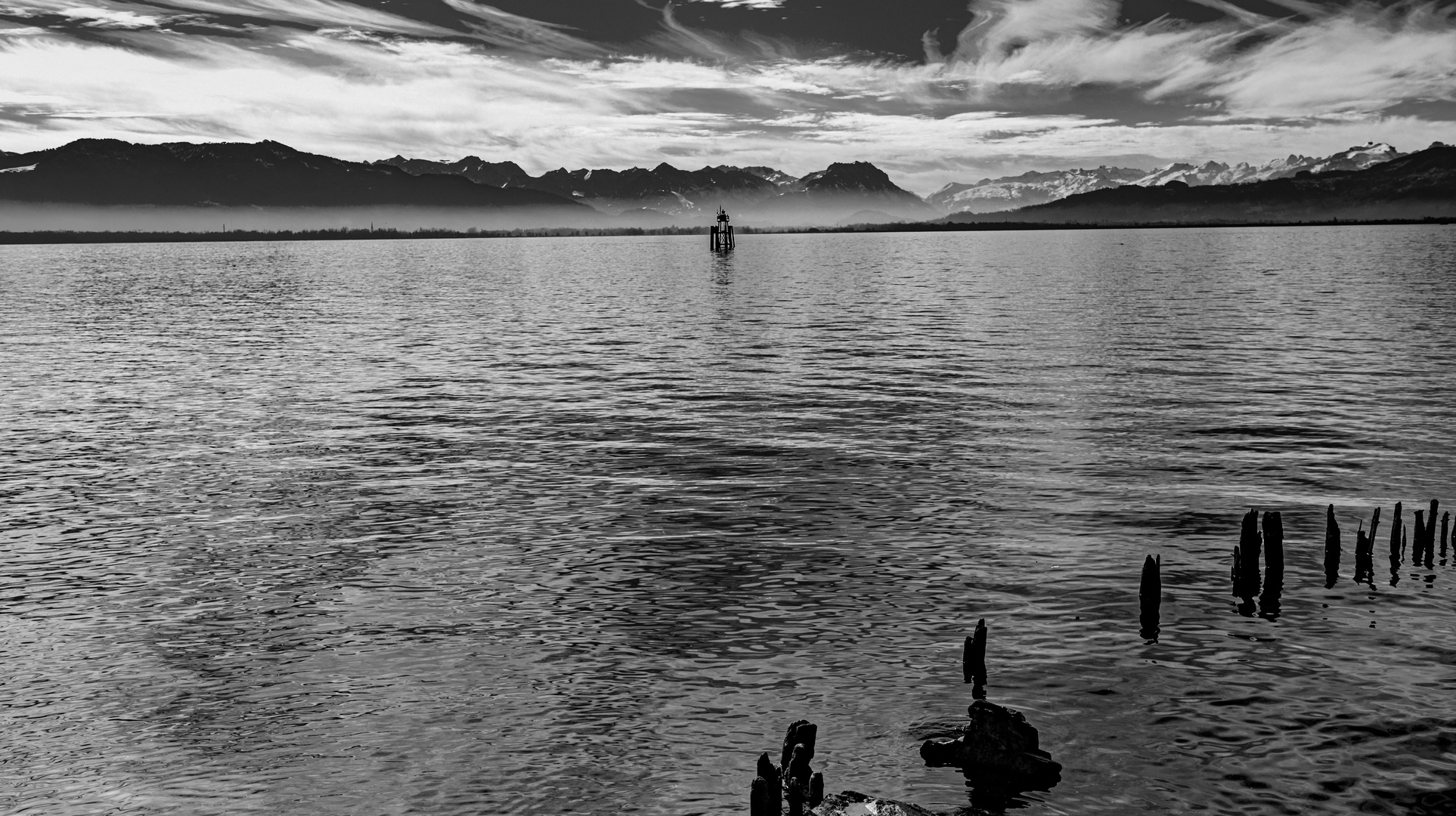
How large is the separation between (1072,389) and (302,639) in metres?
39.6

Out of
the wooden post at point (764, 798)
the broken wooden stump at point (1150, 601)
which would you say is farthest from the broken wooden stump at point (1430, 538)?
the wooden post at point (764, 798)

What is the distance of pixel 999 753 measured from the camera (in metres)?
16.1

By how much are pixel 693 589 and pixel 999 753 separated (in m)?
9.30

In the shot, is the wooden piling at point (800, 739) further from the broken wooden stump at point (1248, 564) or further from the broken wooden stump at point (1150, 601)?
the broken wooden stump at point (1248, 564)

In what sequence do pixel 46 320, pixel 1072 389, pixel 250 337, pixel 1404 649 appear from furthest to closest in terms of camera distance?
pixel 46 320 → pixel 250 337 → pixel 1072 389 → pixel 1404 649

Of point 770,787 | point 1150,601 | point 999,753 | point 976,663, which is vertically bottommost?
point 999,753

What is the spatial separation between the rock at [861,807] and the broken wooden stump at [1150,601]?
9566 mm

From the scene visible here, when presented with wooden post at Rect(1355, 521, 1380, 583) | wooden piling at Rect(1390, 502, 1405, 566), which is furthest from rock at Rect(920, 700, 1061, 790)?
wooden piling at Rect(1390, 502, 1405, 566)

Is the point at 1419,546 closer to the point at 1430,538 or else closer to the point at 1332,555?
the point at 1430,538

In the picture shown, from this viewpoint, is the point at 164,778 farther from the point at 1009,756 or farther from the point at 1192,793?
the point at 1192,793

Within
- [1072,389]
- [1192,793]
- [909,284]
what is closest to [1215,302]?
[909,284]

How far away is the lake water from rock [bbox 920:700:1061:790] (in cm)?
35

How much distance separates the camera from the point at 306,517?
3042 cm

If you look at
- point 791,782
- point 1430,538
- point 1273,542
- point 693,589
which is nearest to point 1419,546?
point 1430,538
